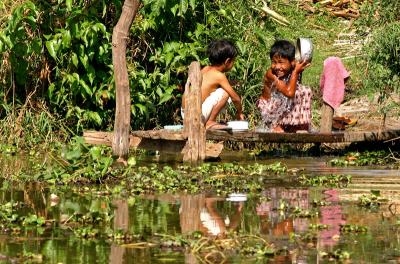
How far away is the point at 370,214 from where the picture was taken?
930cm

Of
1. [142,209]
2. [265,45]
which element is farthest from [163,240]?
[265,45]

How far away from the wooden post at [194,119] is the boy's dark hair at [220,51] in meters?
0.77

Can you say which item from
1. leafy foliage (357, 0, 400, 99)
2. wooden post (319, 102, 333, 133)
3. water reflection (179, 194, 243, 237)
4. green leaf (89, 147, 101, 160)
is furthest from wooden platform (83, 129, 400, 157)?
water reflection (179, 194, 243, 237)

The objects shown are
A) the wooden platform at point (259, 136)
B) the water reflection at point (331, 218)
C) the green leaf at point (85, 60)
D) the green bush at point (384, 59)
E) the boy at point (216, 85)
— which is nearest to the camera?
the water reflection at point (331, 218)

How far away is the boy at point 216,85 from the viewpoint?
13.3m

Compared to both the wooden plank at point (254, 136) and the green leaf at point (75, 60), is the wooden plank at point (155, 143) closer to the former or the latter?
the wooden plank at point (254, 136)

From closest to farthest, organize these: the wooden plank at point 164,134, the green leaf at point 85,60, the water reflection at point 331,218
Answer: the water reflection at point 331,218
the wooden plank at point 164,134
the green leaf at point 85,60

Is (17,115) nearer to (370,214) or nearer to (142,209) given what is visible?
(142,209)

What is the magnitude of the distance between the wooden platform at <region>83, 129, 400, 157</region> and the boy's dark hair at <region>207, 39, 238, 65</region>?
3.05ft

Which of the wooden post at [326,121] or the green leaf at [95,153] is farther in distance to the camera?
the wooden post at [326,121]

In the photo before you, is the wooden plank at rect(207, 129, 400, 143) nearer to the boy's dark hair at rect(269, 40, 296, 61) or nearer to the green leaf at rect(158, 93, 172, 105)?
the boy's dark hair at rect(269, 40, 296, 61)

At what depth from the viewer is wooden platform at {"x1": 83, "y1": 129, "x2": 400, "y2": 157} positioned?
42.5 feet

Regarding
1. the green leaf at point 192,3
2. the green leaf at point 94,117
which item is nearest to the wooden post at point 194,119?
the green leaf at point 192,3

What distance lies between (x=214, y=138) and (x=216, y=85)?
65 cm
